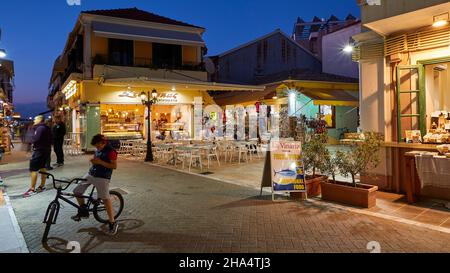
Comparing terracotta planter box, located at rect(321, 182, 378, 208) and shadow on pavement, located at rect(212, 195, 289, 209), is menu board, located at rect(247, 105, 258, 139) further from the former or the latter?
terracotta planter box, located at rect(321, 182, 378, 208)

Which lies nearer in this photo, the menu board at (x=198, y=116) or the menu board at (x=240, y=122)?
the menu board at (x=240, y=122)

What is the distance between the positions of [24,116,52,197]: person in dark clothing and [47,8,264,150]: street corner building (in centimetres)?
784

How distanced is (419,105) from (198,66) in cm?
1662

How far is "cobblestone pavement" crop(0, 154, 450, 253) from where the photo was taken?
4.82m

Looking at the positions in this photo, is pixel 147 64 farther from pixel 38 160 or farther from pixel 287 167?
pixel 287 167

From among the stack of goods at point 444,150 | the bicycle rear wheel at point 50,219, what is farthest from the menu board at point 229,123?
the bicycle rear wheel at point 50,219

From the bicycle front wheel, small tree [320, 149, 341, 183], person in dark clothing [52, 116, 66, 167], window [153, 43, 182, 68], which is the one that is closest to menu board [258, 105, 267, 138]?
window [153, 43, 182, 68]

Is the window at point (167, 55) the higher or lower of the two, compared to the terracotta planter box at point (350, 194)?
higher

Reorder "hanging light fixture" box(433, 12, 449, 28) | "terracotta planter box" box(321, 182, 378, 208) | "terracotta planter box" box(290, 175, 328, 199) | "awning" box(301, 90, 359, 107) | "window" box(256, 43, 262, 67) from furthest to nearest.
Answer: "window" box(256, 43, 262, 67) < "awning" box(301, 90, 359, 107) < "terracotta planter box" box(290, 175, 328, 199) < "terracotta planter box" box(321, 182, 378, 208) < "hanging light fixture" box(433, 12, 449, 28)

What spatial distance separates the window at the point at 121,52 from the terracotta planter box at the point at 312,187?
15.2 metres

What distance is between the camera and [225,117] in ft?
64.5

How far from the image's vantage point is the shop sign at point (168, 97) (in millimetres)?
→ 19812

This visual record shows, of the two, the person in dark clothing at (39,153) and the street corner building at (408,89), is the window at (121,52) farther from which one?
the street corner building at (408,89)

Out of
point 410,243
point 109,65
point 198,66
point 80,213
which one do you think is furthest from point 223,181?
point 198,66
